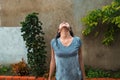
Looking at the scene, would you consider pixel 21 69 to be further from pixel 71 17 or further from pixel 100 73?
pixel 100 73

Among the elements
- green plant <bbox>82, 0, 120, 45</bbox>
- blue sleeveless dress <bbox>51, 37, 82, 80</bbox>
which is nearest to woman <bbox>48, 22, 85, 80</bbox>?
blue sleeveless dress <bbox>51, 37, 82, 80</bbox>

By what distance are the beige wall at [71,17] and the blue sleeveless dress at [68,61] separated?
10.5 feet

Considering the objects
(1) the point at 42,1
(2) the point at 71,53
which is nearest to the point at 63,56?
(2) the point at 71,53

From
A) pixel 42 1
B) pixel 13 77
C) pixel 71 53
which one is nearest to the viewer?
pixel 71 53

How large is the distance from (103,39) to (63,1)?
1.41 m

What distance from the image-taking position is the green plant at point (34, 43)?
842cm

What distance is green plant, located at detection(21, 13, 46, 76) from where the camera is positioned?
842 centimetres

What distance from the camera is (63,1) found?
887cm

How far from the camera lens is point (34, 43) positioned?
8.44 meters

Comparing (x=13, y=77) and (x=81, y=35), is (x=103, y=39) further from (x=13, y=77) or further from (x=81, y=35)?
(x=13, y=77)

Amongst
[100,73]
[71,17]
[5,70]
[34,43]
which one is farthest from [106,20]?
[5,70]

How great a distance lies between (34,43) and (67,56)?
9.78 feet

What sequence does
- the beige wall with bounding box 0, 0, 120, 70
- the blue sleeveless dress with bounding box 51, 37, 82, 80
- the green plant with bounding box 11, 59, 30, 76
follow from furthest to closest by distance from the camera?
the beige wall with bounding box 0, 0, 120, 70
the green plant with bounding box 11, 59, 30, 76
the blue sleeveless dress with bounding box 51, 37, 82, 80

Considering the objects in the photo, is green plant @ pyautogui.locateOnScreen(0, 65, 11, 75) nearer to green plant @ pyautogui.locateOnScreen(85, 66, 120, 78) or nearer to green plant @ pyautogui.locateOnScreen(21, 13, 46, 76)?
green plant @ pyautogui.locateOnScreen(21, 13, 46, 76)
